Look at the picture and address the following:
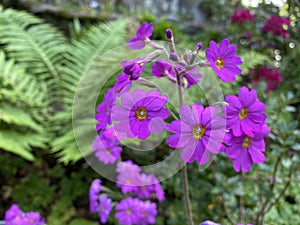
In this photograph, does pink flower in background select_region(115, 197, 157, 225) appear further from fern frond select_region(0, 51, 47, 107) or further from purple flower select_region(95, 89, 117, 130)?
fern frond select_region(0, 51, 47, 107)

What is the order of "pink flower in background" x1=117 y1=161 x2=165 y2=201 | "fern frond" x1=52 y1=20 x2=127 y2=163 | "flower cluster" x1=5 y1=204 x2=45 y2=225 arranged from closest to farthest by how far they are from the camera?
"flower cluster" x1=5 y1=204 x2=45 y2=225, "pink flower in background" x1=117 y1=161 x2=165 y2=201, "fern frond" x1=52 y1=20 x2=127 y2=163

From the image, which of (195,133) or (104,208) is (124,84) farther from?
(104,208)

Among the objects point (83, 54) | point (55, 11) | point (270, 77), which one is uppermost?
point (55, 11)

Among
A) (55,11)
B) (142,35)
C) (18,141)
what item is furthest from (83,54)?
(142,35)

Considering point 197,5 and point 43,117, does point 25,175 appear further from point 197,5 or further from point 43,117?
point 197,5

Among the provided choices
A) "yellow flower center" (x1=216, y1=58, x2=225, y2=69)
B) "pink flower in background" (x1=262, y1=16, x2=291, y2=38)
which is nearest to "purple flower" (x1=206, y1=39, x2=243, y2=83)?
"yellow flower center" (x1=216, y1=58, x2=225, y2=69)

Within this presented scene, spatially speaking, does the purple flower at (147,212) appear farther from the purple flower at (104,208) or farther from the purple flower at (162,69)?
the purple flower at (162,69)

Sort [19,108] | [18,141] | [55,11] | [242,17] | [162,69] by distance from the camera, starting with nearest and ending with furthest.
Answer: [162,69] → [18,141] → [19,108] → [242,17] → [55,11]

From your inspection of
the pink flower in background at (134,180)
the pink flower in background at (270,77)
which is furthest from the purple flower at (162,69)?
the pink flower in background at (270,77)

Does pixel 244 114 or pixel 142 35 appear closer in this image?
pixel 244 114
